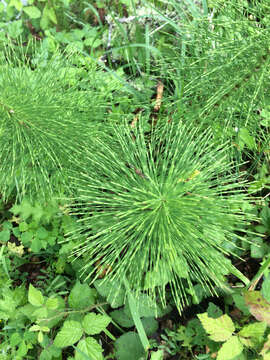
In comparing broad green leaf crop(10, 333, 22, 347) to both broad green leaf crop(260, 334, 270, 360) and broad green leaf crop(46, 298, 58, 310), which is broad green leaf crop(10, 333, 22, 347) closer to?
broad green leaf crop(46, 298, 58, 310)

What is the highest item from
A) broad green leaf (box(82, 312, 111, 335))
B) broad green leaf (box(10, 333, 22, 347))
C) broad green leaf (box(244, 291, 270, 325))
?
broad green leaf (box(244, 291, 270, 325))

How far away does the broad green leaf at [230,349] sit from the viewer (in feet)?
4.42

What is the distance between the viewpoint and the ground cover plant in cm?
132

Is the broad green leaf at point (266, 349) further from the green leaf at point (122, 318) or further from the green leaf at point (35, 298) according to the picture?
the green leaf at point (35, 298)

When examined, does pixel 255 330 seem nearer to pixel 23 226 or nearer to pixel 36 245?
pixel 36 245

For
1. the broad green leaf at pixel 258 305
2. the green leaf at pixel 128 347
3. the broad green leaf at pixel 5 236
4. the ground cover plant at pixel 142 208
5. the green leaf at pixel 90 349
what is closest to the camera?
the ground cover plant at pixel 142 208

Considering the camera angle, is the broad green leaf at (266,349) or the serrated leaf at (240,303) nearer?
the broad green leaf at (266,349)

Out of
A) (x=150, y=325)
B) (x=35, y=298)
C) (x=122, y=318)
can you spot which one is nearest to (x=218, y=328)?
(x=150, y=325)

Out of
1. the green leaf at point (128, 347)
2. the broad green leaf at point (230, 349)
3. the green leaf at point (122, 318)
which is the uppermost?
the broad green leaf at point (230, 349)

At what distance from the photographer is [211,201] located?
1280 mm

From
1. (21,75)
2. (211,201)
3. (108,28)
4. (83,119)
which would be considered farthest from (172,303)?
(108,28)

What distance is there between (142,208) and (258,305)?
72 centimetres

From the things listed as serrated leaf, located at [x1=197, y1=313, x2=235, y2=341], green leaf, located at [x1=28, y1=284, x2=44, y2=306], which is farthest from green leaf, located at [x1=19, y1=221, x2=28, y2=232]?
serrated leaf, located at [x1=197, y1=313, x2=235, y2=341]

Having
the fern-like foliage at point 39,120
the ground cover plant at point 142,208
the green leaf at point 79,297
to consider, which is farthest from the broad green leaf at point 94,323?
the fern-like foliage at point 39,120
